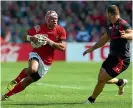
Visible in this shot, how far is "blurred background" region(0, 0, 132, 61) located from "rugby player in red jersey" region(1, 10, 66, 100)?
18940mm

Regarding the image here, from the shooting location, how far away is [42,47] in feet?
44.6

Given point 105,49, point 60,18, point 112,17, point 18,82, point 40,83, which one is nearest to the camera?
point 112,17

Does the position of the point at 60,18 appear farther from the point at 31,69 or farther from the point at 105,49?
the point at 31,69

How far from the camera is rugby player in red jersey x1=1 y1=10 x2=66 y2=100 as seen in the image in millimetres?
13398

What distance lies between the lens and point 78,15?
36.9 m

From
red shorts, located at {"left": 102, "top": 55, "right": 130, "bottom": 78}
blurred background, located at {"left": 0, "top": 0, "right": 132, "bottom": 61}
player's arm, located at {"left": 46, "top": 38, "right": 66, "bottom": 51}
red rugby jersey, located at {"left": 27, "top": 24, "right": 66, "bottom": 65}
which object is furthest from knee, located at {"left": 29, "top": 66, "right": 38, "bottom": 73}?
blurred background, located at {"left": 0, "top": 0, "right": 132, "bottom": 61}

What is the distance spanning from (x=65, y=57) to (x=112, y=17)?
20636 millimetres

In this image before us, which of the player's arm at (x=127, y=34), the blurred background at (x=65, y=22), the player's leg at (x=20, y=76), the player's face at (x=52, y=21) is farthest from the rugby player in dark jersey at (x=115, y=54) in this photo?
the blurred background at (x=65, y=22)

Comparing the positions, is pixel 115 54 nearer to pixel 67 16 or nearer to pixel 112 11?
pixel 112 11

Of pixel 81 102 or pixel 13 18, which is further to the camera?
pixel 13 18

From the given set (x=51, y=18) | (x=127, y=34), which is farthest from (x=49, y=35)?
(x=127, y=34)

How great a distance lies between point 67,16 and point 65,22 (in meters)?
0.78

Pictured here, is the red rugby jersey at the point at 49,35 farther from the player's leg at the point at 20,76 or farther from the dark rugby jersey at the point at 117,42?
the dark rugby jersey at the point at 117,42

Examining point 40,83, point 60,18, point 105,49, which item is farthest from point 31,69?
point 60,18
